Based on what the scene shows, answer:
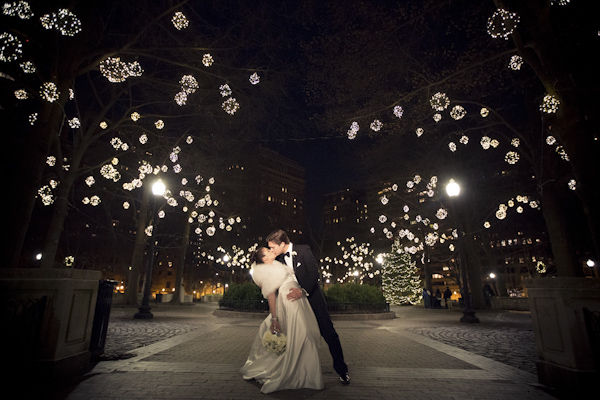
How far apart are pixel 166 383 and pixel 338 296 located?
13622mm

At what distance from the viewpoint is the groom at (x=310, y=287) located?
4559 mm

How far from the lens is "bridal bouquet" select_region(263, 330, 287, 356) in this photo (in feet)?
14.6

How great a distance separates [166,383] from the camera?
14.5ft

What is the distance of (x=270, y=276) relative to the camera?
15.7 ft

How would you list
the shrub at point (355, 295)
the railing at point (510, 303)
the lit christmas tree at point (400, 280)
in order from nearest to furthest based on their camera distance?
the shrub at point (355, 295)
the railing at point (510, 303)
the lit christmas tree at point (400, 280)

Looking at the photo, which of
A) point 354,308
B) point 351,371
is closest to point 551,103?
point 351,371

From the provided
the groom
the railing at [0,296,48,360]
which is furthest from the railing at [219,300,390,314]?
the railing at [0,296,48,360]

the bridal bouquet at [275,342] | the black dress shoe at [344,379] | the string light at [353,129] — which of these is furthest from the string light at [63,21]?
the black dress shoe at [344,379]

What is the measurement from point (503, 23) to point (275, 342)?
9449mm

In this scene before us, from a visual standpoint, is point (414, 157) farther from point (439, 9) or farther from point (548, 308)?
point (548, 308)

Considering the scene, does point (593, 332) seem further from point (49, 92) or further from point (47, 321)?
point (49, 92)

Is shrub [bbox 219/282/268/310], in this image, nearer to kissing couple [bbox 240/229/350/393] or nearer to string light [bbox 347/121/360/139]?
string light [bbox 347/121/360/139]

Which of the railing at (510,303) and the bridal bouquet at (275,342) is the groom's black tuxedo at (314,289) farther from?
the railing at (510,303)

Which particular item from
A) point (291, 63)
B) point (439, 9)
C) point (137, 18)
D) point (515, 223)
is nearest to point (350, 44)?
point (291, 63)
